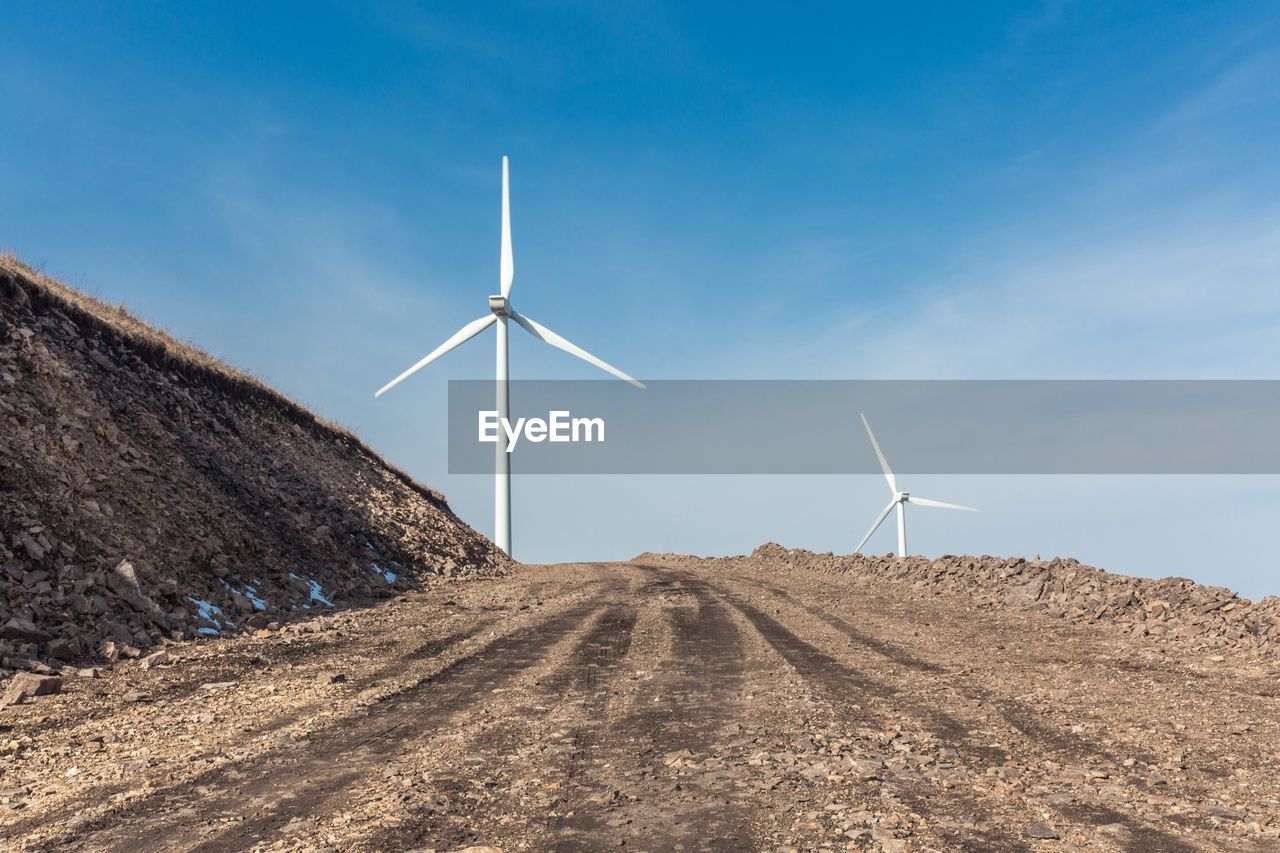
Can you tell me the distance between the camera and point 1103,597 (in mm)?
20906

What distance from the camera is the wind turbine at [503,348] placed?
49312 millimetres

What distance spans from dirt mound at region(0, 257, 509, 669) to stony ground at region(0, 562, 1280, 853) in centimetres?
208

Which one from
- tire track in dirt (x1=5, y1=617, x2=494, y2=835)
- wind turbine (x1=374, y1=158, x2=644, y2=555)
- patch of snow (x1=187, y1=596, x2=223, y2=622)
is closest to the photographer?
tire track in dirt (x1=5, y1=617, x2=494, y2=835)

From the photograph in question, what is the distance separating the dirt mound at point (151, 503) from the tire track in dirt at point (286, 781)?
6852mm

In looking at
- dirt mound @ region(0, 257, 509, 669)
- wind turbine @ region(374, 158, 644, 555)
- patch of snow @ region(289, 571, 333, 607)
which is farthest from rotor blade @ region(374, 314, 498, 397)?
patch of snow @ region(289, 571, 333, 607)

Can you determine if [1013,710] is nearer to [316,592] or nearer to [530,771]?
[530,771]

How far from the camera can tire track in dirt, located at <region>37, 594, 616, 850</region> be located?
719cm

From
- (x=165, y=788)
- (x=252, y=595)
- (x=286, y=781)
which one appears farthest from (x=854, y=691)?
(x=252, y=595)

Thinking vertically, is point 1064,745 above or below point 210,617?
below

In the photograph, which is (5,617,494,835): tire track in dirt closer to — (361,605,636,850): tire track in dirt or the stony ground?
the stony ground

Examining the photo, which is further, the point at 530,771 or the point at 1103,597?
the point at 1103,597

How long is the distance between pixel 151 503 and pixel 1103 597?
25.4m

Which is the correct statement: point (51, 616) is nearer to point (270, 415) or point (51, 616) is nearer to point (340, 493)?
point (340, 493)

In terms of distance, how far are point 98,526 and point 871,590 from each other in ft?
76.9
